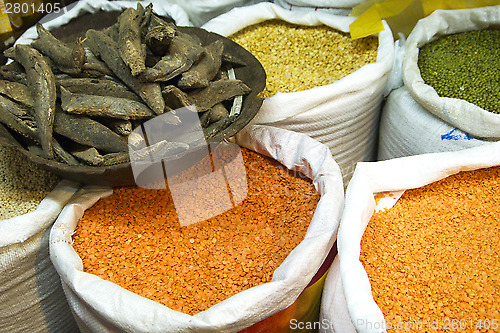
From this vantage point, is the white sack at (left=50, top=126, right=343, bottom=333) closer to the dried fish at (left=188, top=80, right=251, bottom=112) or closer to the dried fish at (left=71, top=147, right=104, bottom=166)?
the dried fish at (left=71, top=147, right=104, bottom=166)

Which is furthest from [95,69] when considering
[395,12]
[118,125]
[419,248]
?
[395,12]

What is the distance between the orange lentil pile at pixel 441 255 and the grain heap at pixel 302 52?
0.57 m

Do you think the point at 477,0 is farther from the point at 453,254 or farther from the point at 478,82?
the point at 453,254

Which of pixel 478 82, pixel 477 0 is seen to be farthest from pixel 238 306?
pixel 477 0

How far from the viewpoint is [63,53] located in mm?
1174

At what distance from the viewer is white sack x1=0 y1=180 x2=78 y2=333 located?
1151 millimetres

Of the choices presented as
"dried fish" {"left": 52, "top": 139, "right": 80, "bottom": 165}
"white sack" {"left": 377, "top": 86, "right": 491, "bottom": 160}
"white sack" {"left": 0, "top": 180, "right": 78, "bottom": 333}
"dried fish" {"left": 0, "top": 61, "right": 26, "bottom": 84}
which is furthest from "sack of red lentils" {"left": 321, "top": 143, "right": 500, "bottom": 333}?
"dried fish" {"left": 0, "top": 61, "right": 26, "bottom": 84}

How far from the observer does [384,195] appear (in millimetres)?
1241

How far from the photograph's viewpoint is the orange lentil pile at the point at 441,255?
3.19 ft

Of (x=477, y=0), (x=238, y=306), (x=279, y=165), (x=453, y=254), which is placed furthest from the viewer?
(x=477, y=0)

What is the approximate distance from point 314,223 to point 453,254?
37 centimetres

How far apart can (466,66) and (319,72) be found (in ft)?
1.68

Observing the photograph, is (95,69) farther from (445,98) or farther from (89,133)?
(445,98)

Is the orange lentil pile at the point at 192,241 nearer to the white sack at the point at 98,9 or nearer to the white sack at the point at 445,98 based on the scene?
the white sack at the point at 445,98
